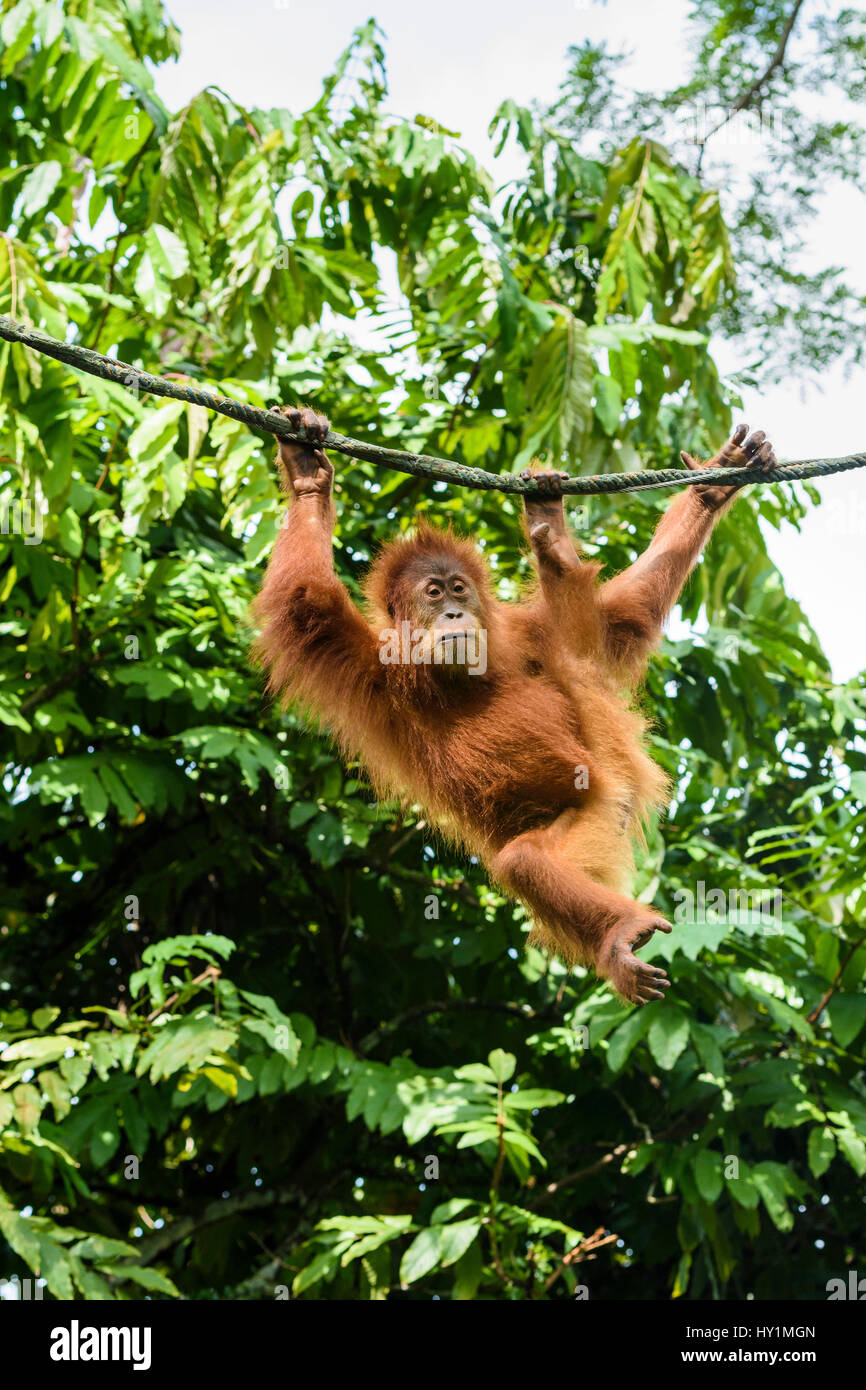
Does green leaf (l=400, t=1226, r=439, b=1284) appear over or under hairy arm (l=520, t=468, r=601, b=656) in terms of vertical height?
under

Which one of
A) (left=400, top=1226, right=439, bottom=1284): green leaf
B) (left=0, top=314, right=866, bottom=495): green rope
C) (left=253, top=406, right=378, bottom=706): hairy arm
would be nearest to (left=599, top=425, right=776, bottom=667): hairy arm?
(left=0, top=314, right=866, bottom=495): green rope

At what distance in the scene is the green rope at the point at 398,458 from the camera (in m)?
3.14

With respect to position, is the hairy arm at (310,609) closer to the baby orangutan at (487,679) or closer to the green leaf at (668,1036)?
the baby orangutan at (487,679)

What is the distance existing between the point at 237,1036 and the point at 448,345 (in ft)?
10.9

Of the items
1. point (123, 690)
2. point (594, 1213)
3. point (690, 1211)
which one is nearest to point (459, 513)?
point (123, 690)

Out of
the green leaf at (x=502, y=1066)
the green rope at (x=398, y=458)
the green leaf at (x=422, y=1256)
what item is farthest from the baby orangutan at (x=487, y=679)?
the green leaf at (x=422, y=1256)

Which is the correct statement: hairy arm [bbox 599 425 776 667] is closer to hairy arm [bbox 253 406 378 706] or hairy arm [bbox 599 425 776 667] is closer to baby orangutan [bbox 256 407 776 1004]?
baby orangutan [bbox 256 407 776 1004]

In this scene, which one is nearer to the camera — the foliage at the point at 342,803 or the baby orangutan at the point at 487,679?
the baby orangutan at the point at 487,679

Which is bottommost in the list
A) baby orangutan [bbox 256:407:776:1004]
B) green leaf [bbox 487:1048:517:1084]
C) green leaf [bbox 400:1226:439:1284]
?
green leaf [bbox 400:1226:439:1284]

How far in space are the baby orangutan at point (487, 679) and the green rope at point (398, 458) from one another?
0.31 metres

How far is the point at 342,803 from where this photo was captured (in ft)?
19.6

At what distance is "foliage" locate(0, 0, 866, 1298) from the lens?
4.97m

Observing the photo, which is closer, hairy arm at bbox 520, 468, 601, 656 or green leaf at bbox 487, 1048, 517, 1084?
hairy arm at bbox 520, 468, 601, 656

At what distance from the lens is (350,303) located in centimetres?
569
